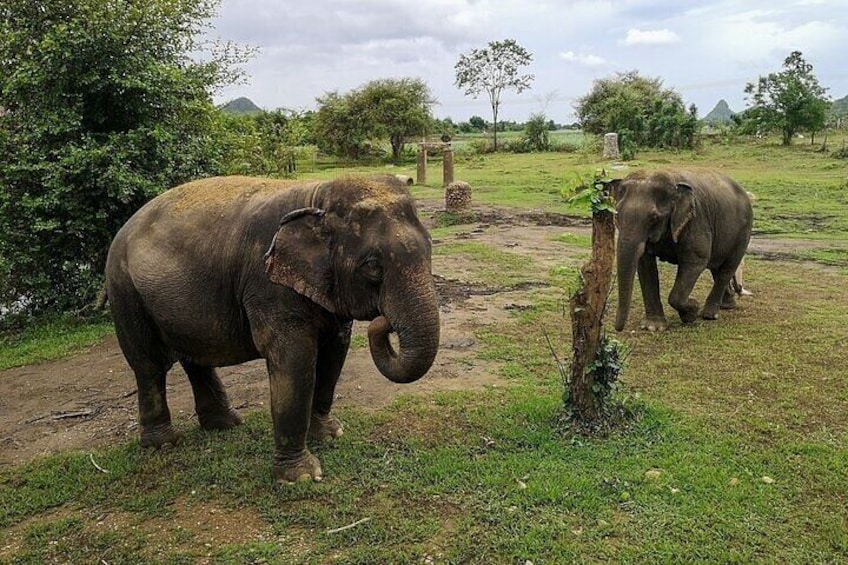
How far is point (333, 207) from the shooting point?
14.5 feet

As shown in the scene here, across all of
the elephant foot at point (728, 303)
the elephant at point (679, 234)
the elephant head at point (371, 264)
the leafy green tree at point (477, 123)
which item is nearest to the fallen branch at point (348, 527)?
the elephant head at point (371, 264)

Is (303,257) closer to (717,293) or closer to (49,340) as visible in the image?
(49,340)

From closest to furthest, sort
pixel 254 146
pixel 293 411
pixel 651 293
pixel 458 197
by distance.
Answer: pixel 293 411 < pixel 651 293 < pixel 254 146 < pixel 458 197

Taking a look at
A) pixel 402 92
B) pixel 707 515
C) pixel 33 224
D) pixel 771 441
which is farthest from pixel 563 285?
pixel 402 92

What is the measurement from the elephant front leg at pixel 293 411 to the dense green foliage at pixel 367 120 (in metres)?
39.6

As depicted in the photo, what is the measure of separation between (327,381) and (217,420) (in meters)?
1.19

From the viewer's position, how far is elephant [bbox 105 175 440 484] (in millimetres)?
4258

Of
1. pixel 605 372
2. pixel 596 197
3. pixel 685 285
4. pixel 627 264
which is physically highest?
pixel 596 197

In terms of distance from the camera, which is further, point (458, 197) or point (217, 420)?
point (458, 197)

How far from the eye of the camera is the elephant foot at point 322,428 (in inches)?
222

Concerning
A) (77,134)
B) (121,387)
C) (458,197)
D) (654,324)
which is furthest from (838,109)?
(121,387)

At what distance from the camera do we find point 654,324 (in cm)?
868

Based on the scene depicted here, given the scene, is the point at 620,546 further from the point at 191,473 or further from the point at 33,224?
the point at 33,224

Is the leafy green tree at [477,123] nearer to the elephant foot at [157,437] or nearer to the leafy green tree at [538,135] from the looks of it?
the leafy green tree at [538,135]
